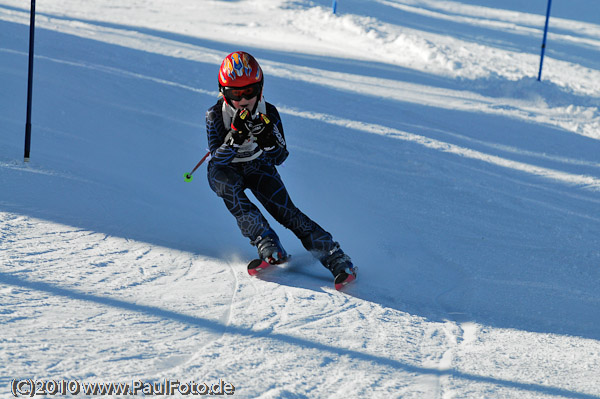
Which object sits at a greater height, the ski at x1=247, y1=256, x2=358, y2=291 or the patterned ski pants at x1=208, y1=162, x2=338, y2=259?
the patterned ski pants at x1=208, y1=162, x2=338, y2=259

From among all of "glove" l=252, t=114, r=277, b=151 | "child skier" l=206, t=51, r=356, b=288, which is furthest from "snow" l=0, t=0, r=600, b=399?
"glove" l=252, t=114, r=277, b=151

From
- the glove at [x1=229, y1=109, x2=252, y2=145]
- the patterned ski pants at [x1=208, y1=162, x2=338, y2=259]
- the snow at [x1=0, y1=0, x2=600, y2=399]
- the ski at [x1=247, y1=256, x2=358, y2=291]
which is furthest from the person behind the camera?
the patterned ski pants at [x1=208, y1=162, x2=338, y2=259]

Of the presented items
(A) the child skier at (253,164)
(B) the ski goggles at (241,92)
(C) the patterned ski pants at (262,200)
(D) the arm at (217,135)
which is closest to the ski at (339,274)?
(A) the child skier at (253,164)

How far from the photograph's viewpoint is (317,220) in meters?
5.30

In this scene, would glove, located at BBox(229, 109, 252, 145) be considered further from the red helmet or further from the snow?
the snow

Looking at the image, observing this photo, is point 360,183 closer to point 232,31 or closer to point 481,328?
point 481,328

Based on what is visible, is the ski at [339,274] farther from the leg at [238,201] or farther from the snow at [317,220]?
the leg at [238,201]

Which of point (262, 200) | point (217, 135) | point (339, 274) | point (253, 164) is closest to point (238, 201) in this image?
point (262, 200)

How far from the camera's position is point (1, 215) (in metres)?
4.07

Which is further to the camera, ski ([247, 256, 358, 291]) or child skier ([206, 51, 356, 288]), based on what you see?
child skier ([206, 51, 356, 288])

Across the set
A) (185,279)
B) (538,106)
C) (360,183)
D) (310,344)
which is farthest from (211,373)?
(538,106)

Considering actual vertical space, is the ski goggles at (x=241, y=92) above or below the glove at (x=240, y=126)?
above

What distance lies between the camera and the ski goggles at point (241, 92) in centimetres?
407

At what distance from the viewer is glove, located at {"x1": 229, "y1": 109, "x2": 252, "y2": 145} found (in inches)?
157
